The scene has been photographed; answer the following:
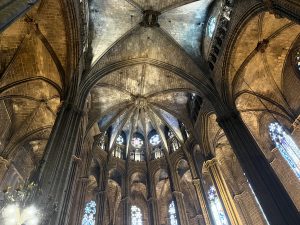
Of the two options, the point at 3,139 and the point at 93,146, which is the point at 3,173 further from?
the point at 93,146

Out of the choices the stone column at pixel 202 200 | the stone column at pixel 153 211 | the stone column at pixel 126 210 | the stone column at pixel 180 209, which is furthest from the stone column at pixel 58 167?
the stone column at pixel 202 200

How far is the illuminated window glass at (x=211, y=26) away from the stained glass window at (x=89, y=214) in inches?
517

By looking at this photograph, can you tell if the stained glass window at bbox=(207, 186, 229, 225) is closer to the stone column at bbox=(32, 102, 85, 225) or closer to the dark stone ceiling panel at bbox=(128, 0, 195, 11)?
the stone column at bbox=(32, 102, 85, 225)

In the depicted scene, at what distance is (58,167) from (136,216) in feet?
→ 40.9

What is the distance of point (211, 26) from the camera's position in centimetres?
1614

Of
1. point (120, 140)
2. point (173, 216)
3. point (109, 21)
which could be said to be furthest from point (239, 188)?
point (109, 21)

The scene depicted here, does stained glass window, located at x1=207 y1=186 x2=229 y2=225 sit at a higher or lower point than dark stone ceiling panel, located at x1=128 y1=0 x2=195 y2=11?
lower

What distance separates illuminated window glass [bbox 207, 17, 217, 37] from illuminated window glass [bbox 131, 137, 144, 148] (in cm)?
1027

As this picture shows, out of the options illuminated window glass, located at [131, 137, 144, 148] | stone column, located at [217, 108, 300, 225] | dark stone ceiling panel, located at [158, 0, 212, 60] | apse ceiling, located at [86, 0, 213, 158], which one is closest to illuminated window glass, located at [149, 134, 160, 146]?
illuminated window glass, located at [131, 137, 144, 148]

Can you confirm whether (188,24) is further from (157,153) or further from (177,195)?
(177,195)

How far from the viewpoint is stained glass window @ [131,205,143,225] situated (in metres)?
19.7

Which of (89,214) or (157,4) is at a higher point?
(157,4)

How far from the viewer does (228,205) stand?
14.1 meters

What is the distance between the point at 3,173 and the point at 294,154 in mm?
15568
